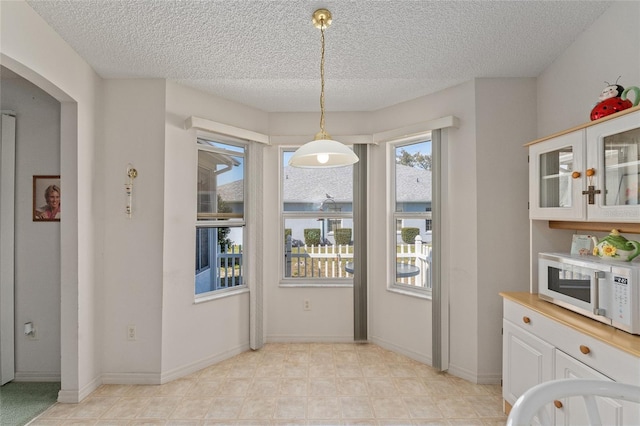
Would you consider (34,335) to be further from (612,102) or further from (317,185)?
(612,102)

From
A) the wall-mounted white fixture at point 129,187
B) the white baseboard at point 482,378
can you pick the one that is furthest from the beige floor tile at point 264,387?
the wall-mounted white fixture at point 129,187

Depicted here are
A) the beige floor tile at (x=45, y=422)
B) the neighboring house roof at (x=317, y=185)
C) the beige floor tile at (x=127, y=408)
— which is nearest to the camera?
the beige floor tile at (x=45, y=422)

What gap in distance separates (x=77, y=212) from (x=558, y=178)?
3.41 meters

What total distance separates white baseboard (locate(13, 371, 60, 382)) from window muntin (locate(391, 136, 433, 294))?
3.22 metres

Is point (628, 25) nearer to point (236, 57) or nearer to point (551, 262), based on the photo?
point (551, 262)

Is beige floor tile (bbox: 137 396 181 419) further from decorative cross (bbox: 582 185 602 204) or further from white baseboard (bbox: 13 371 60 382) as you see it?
decorative cross (bbox: 582 185 602 204)

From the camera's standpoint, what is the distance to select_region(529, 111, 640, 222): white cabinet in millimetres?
1487

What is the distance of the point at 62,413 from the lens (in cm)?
227

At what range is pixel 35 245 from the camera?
267cm

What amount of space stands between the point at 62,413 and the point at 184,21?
2.86 metres

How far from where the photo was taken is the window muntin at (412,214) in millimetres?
3230

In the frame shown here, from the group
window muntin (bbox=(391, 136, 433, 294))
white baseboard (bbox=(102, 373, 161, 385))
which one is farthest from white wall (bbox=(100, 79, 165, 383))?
window muntin (bbox=(391, 136, 433, 294))

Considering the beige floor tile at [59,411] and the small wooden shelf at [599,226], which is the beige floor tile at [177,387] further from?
the small wooden shelf at [599,226]

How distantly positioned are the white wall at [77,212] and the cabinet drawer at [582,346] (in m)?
3.20
